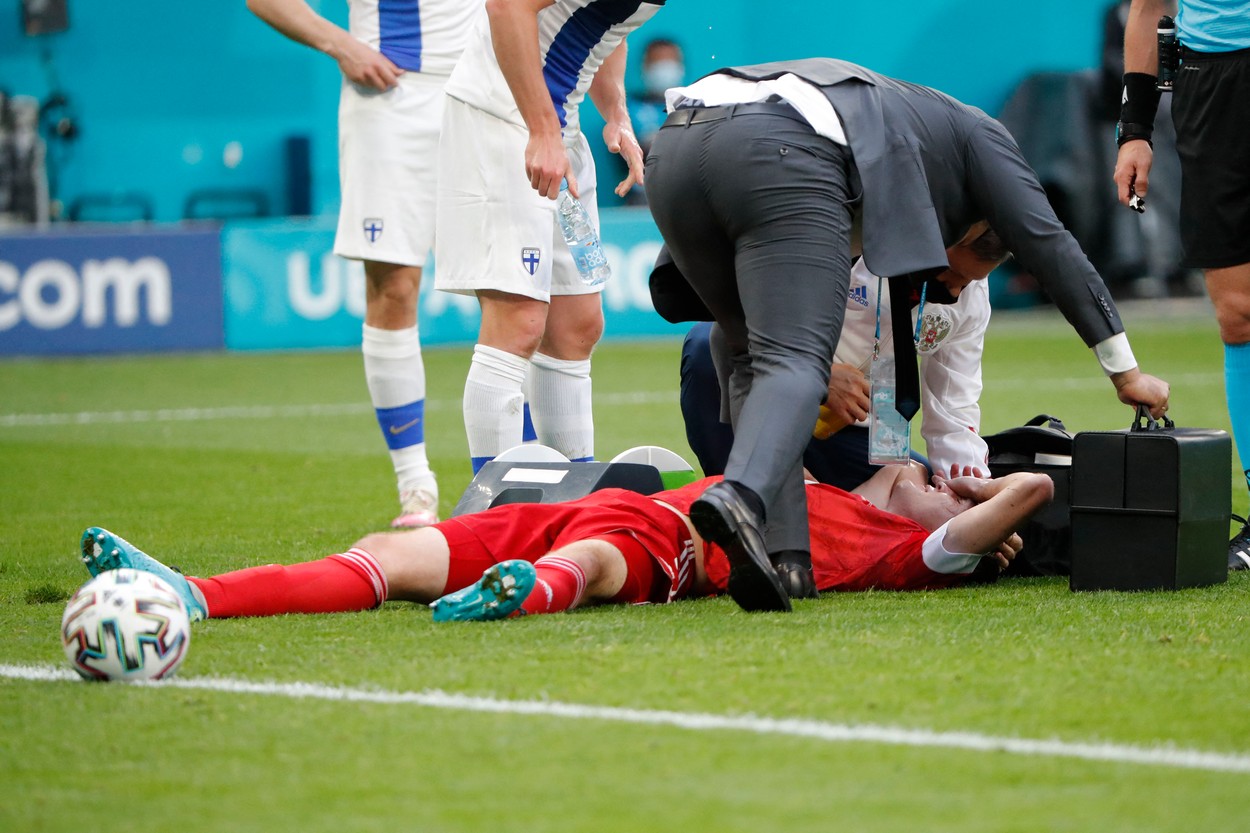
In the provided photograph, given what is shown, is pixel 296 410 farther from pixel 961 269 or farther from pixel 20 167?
pixel 961 269

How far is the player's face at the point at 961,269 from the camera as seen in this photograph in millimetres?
4406

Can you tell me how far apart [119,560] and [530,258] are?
5.66 feet

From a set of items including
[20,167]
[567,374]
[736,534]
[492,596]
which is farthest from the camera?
[20,167]

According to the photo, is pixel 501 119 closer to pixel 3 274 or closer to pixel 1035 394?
pixel 1035 394

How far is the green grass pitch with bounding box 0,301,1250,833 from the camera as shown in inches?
94.7

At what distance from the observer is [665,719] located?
2.86 meters

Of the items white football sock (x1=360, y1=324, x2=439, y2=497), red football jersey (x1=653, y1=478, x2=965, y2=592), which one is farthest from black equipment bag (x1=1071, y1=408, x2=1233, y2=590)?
white football sock (x1=360, y1=324, x2=439, y2=497)

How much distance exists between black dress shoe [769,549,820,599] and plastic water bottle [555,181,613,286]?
1457 mm

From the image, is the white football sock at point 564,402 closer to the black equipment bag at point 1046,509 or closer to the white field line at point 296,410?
the black equipment bag at point 1046,509

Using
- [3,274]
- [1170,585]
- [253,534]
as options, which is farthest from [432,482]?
[3,274]

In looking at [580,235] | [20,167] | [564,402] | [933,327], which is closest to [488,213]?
[580,235]

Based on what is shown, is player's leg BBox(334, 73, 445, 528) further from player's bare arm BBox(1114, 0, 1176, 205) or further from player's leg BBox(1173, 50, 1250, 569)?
player's leg BBox(1173, 50, 1250, 569)

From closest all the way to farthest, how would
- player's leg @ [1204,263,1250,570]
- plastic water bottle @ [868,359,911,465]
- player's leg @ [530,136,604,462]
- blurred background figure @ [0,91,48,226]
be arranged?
plastic water bottle @ [868,359,911,465]
player's leg @ [1204,263,1250,570]
player's leg @ [530,136,604,462]
blurred background figure @ [0,91,48,226]

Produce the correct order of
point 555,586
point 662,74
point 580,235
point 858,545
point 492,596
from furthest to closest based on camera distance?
1. point 662,74
2. point 580,235
3. point 858,545
4. point 555,586
5. point 492,596
